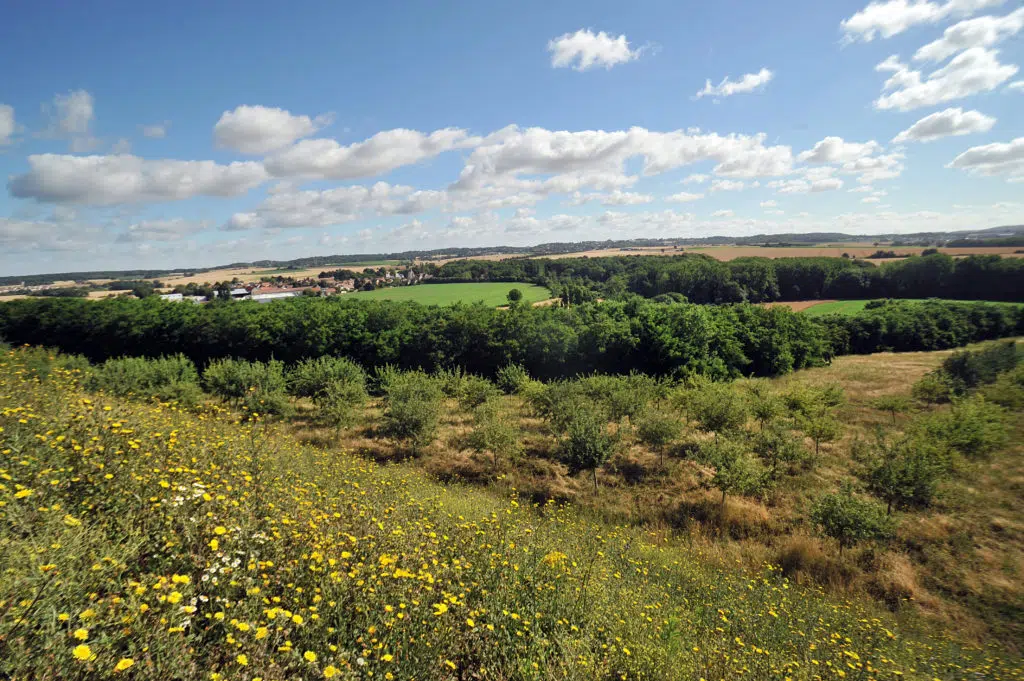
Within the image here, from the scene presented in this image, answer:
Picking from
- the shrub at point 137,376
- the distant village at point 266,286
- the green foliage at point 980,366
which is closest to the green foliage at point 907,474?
the green foliage at point 980,366

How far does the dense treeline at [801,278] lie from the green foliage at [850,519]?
6247 cm

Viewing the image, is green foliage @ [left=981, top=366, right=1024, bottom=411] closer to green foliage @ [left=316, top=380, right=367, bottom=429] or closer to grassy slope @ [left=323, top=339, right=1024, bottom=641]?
grassy slope @ [left=323, top=339, right=1024, bottom=641]

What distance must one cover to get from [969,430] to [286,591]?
23.4 m

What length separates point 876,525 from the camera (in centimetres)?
1111

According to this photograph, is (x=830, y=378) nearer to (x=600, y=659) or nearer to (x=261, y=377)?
(x=600, y=659)

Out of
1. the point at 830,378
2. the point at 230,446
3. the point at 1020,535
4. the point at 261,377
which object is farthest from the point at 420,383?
the point at 830,378

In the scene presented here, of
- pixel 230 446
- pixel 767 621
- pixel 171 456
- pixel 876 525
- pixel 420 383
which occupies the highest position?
pixel 171 456

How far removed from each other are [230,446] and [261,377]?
16609 millimetres

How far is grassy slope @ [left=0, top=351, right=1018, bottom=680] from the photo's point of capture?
9.13 ft

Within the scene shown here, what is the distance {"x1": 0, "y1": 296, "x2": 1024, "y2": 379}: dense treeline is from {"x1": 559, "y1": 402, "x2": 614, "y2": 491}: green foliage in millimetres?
21325

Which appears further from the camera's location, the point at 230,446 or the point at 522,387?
the point at 522,387

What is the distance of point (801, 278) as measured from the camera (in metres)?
76.8

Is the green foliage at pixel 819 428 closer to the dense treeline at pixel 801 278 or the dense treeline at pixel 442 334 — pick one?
the dense treeline at pixel 442 334

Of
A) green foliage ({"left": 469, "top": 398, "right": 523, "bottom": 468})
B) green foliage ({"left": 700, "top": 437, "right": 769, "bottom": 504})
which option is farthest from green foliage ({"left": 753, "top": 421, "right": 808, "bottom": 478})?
green foliage ({"left": 469, "top": 398, "right": 523, "bottom": 468})
